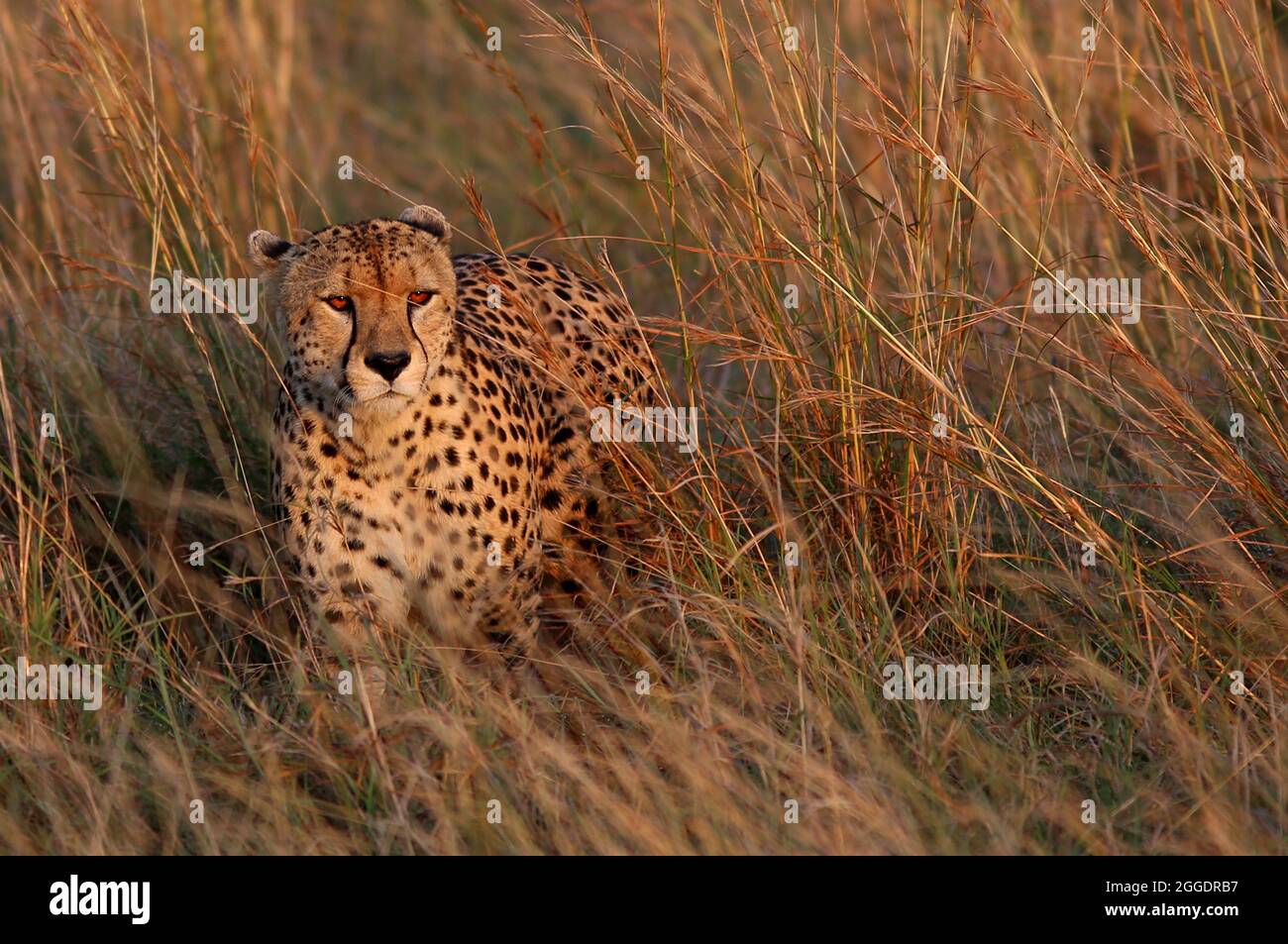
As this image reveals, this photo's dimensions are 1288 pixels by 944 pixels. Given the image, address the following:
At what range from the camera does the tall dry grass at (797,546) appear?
2.81 metres

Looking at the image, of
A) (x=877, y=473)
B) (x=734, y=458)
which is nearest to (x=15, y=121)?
(x=734, y=458)

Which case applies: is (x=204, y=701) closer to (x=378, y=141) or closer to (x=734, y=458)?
(x=734, y=458)

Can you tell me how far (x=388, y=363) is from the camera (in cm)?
325

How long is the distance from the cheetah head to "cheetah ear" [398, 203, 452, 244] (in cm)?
6

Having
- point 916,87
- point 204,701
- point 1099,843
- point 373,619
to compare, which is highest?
point 916,87

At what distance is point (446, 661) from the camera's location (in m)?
3.25

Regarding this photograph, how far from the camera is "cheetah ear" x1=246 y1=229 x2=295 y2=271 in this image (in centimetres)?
361

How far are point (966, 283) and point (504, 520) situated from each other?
117 cm
